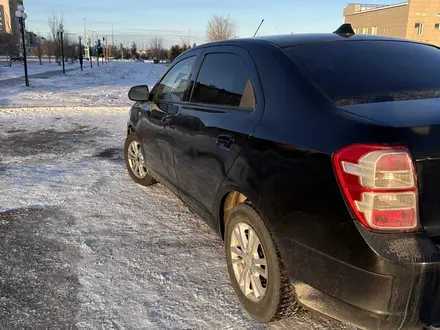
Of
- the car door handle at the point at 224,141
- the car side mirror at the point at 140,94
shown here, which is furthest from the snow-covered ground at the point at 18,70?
the car door handle at the point at 224,141

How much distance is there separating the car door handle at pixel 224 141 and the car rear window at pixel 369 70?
0.65 metres

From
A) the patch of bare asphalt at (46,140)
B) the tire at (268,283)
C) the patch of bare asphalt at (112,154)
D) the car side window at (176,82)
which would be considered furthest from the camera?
the patch of bare asphalt at (46,140)

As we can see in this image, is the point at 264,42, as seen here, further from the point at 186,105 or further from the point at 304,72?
the point at 186,105

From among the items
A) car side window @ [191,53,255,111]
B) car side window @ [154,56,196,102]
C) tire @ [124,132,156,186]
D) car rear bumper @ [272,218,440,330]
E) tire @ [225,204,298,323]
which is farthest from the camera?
tire @ [124,132,156,186]

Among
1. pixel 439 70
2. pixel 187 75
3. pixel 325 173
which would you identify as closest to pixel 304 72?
pixel 325 173

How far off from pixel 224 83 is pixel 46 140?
20.1ft

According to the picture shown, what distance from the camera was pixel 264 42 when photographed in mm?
2900

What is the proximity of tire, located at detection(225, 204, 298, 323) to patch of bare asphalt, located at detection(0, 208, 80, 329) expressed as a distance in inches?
45.4

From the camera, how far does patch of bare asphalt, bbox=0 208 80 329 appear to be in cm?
270

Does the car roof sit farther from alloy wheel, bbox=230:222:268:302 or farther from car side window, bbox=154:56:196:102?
alloy wheel, bbox=230:222:268:302

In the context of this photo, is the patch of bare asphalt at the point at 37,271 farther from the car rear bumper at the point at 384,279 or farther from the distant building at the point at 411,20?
the distant building at the point at 411,20

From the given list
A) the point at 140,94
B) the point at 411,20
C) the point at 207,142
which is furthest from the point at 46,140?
the point at 411,20

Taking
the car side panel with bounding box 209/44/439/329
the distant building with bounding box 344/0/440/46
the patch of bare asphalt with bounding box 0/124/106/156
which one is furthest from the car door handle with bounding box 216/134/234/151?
the distant building with bounding box 344/0/440/46

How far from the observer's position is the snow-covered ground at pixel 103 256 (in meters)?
2.71
